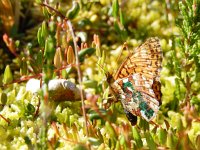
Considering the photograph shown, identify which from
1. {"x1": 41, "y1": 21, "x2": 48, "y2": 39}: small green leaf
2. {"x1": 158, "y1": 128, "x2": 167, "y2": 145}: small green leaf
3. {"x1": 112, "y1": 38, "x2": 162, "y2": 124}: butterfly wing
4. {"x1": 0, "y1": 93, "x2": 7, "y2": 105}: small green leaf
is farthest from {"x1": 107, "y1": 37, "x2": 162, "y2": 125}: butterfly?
{"x1": 0, "y1": 93, "x2": 7, "y2": 105}: small green leaf

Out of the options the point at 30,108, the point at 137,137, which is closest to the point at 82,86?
the point at 30,108

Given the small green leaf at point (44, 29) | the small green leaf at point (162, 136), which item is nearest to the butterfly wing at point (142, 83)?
the small green leaf at point (162, 136)

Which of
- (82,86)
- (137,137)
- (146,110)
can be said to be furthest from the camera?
(82,86)

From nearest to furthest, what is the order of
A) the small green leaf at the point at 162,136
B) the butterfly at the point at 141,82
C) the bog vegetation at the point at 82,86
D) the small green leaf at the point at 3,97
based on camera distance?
the bog vegetation at the point at 82,86 → the small green leaf at the point at 162,136 → the butterfly at the point at 141,82 → the small green leaf at the point at 3,97

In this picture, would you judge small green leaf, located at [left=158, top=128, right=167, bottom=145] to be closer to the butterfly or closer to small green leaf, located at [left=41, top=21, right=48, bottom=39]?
the butterfly

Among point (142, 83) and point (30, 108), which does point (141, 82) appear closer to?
point (142, 83)

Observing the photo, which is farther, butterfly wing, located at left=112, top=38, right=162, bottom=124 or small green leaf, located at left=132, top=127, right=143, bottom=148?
butterfly wing, located at left=112, top=38, right=162, bottom=124

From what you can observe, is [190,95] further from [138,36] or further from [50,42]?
[50,42]

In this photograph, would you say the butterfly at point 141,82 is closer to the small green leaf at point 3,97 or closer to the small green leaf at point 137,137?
the small green leaf at point 137,137
